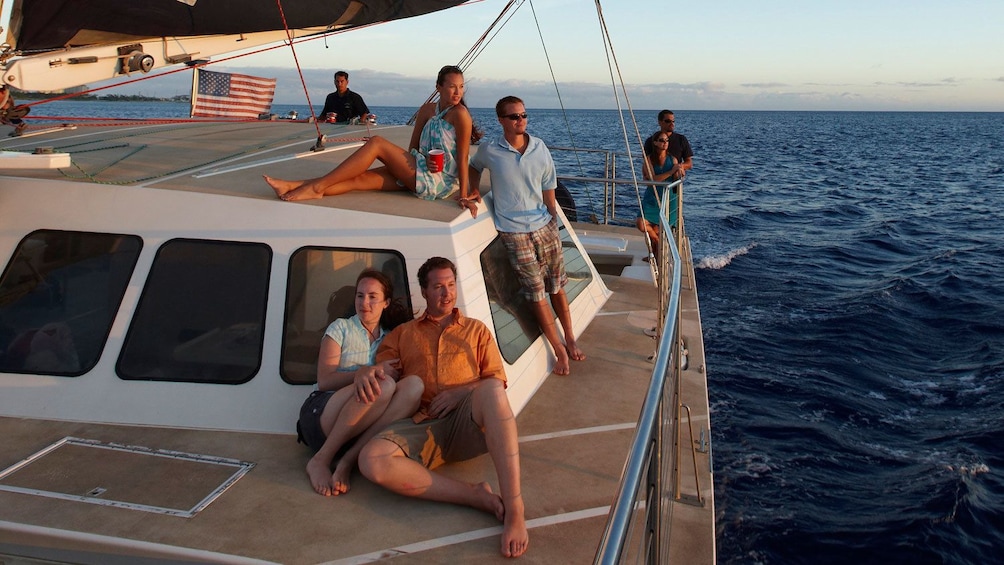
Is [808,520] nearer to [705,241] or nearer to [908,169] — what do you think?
[705,241]

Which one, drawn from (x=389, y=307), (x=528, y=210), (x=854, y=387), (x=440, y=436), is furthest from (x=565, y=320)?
(x=854, y=387)

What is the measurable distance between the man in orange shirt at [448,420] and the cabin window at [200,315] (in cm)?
95

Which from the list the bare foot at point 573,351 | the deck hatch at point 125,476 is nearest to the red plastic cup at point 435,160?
the bare foot at point 573,351

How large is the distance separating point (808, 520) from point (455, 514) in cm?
460

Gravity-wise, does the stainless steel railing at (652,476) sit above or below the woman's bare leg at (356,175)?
below

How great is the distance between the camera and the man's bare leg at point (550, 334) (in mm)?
5828

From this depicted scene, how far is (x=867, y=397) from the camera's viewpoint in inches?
400

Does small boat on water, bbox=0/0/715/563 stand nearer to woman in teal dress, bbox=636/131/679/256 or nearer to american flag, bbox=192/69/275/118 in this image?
woman in teal dress, bbox=636/131/679/256

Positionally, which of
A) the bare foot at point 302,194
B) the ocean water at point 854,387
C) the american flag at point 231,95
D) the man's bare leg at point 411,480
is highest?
the american flag at point 231,95

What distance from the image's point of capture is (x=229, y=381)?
4785 millimetres

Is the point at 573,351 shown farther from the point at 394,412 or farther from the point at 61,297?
the point at 61,297

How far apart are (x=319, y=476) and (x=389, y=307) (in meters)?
1.09

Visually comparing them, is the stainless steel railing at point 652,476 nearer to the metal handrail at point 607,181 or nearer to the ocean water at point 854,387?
the metal handrail at point 607,181

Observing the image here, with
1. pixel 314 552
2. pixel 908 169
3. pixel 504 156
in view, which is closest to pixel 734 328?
pixel 504 156
